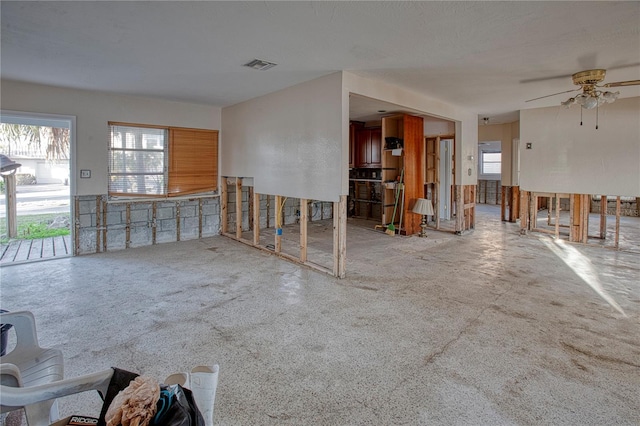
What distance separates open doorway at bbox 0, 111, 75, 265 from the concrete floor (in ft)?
4.84

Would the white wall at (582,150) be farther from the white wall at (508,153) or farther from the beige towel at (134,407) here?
the beige towel at (134,407)

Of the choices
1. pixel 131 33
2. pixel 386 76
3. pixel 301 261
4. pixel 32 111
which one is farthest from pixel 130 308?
Answer: pixel 386 76

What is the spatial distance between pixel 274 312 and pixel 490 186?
12.7m

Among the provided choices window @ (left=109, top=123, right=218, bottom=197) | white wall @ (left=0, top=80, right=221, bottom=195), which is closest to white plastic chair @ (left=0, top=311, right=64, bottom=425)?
white wall @ (left=0, top=80, right=221, bottom=195)

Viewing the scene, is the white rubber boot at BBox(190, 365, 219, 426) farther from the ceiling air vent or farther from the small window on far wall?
the small window on far wall

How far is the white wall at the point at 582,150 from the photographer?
19.2ft

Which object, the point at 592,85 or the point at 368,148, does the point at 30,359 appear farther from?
the point at 368,148

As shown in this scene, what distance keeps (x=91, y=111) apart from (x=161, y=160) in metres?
1.29

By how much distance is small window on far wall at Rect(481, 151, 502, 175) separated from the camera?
14102mm

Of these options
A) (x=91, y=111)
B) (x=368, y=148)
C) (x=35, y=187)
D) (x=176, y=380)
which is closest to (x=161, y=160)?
(x=91, y=111)

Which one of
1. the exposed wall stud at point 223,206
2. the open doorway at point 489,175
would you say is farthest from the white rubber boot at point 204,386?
the open doorway at point 489,175

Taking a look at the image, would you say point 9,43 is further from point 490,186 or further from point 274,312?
point 490,186

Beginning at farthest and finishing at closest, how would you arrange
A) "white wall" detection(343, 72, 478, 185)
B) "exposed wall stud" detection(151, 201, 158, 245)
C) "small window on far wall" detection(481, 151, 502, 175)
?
"small window on far wall" detection(481, 151, 502, 175), "exposed wall stud" detection(151, 201, 158, 245), "white wall" detection(343, 72, 478, 185)

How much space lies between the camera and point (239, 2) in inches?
101
